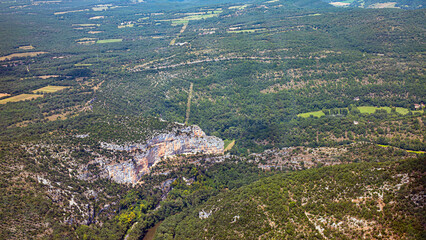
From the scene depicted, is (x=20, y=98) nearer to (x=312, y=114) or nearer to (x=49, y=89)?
(x=49, y=89)

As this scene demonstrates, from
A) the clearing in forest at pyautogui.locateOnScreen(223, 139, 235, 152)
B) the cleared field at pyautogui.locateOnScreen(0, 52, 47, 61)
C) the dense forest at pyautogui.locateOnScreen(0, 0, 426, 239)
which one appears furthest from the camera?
the cleared field at pyautogui.locateOnScreen(0, 52, 47, 61)

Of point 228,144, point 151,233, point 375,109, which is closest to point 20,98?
point 228,144

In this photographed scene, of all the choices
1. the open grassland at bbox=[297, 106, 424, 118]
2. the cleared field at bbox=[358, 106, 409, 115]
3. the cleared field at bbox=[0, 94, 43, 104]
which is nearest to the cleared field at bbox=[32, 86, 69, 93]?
the cleared field at bbox=[0, 94, 43, 104]

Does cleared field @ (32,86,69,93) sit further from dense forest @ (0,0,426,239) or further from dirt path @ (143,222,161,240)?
dirt path @ (143,222,161,240)

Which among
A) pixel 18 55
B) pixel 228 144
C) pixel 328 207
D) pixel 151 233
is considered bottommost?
pixel 151 233

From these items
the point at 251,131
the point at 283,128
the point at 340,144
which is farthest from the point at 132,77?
the point at 340,144

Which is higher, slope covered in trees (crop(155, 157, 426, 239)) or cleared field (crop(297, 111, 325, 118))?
slope covered in trees (crop(155, 157, 426, 239))

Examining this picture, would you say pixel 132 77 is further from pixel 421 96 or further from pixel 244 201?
pixel 421 96

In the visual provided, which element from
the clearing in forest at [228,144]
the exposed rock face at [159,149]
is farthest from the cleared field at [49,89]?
the clearing in forest at [228,144]

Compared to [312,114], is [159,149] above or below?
above
